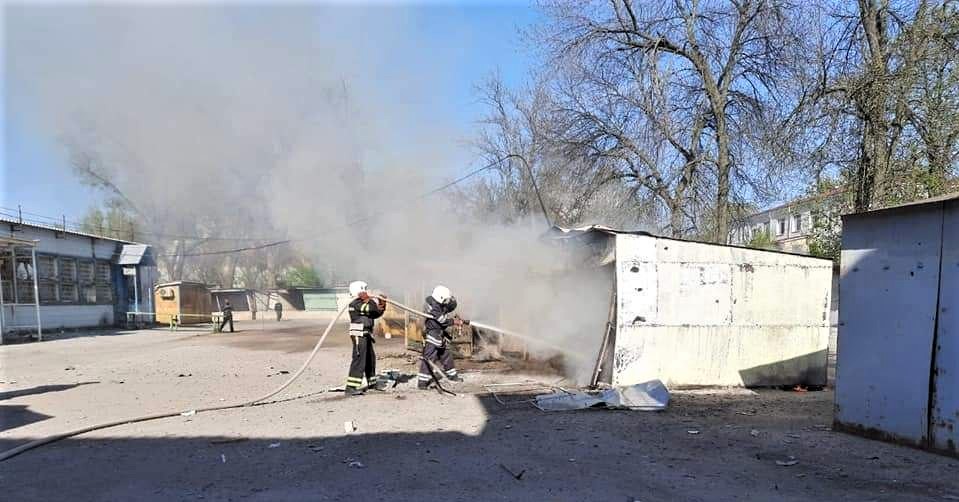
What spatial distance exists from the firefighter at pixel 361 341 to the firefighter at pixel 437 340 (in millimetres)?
734

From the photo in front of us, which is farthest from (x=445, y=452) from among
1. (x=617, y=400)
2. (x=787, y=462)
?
(x=787, y=462)

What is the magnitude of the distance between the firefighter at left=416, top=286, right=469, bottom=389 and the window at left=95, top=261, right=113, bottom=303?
2216 centimetres

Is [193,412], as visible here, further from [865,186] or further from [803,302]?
[865,186]

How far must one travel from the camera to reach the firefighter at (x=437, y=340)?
8.25 meters

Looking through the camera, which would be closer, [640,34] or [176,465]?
[176,465]

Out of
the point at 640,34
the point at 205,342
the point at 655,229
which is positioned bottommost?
the point at 205,342

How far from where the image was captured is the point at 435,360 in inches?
331

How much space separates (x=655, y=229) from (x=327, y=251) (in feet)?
28.3

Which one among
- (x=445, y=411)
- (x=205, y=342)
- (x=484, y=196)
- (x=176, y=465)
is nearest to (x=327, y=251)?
(x=205, y=342)

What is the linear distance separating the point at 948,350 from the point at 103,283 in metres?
28.5

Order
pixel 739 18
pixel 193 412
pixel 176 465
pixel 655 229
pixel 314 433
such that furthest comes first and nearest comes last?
pixel 655 229 → pixel 739 18 → pixel 193 412 → pixel 314 433 → pixel 176 465

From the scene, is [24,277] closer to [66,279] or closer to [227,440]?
[66,279]

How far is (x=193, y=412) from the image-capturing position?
260 inches

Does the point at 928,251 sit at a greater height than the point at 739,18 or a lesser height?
lesser
